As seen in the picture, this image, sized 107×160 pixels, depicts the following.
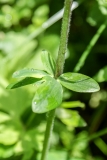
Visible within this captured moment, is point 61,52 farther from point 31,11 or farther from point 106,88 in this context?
A: point 31,11

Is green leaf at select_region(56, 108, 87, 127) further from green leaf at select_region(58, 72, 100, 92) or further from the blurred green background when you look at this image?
green leaf at select_region(58, 72, 100, 92)

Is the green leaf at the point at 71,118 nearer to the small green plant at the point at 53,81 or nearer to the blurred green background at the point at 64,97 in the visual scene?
the blurred green background at the point at 64,97

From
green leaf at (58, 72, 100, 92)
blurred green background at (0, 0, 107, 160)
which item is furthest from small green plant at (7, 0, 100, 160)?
blurred green background at (0, 0, 107, 160)

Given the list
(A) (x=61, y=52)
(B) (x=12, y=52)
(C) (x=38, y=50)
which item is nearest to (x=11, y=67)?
(B) (x=12, y=52)

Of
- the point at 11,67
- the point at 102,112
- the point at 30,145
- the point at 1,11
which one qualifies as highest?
the point at 1,11

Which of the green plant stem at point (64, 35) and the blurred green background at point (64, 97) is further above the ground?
the green plant stem at point (64, 35)

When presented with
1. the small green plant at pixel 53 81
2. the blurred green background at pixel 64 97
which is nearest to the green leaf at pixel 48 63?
the small green plant at pixel 53 81
